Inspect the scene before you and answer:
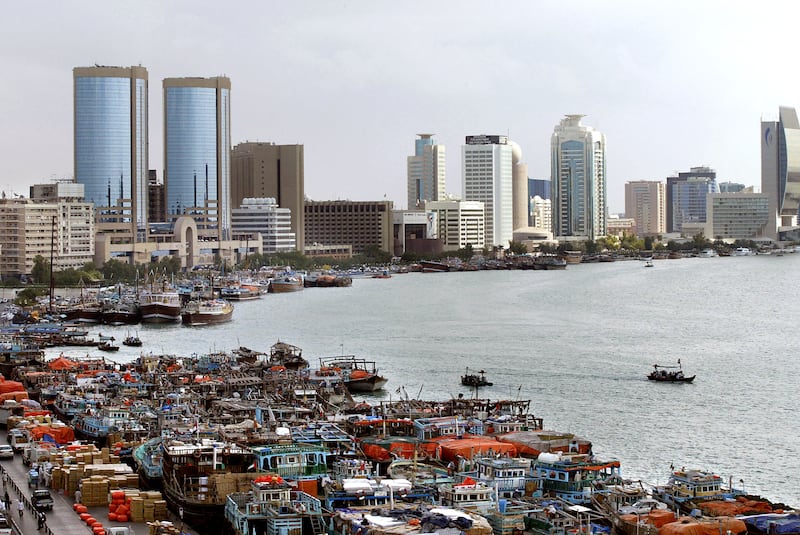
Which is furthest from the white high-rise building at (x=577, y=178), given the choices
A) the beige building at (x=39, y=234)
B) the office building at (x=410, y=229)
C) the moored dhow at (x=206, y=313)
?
the moored dhow at (x=206, y=313)

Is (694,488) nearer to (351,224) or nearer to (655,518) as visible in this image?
(655,518)

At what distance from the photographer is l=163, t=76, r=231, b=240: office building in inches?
2618

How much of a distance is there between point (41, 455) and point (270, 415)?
3.41m

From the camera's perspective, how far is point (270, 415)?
55.1 feet

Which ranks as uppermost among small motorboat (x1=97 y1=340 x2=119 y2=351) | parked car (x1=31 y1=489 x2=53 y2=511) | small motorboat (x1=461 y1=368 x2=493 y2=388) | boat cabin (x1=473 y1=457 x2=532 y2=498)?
boat cabin (x1=473 y1=457 x2=532 y2=498)

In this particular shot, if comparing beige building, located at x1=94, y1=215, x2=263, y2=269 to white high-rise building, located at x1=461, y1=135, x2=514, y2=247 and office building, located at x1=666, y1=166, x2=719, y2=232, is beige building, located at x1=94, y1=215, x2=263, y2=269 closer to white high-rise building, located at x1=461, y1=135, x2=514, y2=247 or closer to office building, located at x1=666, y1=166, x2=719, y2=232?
white high-rise building, located at x1=461, y1=135, x2=514, y2=247

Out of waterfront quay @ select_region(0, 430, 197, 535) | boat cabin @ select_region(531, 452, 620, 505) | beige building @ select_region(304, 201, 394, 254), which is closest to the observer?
waterfront quay @ select_region(0, 430, 197, 535)

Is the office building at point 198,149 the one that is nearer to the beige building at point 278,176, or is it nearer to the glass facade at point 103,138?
the glass facade at point 103,138

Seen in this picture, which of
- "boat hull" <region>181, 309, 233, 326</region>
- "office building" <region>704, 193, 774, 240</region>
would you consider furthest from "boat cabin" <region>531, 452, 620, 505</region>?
"office building" <region>704, 193, 774, 240</region>

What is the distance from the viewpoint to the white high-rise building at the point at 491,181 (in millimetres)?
93938

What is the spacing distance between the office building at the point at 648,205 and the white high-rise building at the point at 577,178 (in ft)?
100

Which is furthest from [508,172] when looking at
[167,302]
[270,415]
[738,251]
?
[270,415]

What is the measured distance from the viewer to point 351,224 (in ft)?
273

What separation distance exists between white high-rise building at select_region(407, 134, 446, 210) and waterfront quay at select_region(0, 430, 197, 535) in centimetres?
9055
